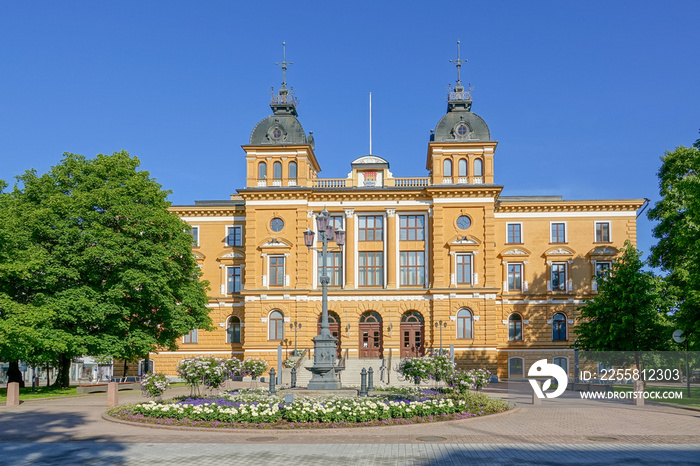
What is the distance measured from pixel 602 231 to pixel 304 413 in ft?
145

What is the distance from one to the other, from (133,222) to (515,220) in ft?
107

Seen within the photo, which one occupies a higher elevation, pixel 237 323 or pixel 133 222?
pixel 133 222

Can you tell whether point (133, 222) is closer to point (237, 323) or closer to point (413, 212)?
point (237, 323)

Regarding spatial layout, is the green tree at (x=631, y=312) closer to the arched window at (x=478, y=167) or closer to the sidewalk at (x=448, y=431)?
the arched window at (x=478, y=167)

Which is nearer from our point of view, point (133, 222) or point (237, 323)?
point (133, 222)

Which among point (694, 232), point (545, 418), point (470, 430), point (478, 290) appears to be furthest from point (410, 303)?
point (470, 430)

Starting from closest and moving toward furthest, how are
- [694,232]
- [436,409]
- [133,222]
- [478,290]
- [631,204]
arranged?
[436,409], [694,232], [133,222], [478,290], [631,204]

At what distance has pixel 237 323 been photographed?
59125 millimetres

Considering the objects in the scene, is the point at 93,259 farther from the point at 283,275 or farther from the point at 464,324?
the point at 464,324

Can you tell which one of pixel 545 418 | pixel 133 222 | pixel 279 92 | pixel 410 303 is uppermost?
pixel 279 92

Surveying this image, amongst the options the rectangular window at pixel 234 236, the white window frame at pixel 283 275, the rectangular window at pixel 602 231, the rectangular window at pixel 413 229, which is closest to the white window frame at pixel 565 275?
the rectangular window at pixel 602 231

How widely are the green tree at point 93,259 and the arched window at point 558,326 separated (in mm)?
31464

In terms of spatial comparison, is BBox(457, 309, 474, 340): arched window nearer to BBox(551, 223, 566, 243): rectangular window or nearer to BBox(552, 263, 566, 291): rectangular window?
BBox(552, 263, 566, 291): rectangular window

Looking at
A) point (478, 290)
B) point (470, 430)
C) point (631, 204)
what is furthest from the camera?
point (631, 204)
